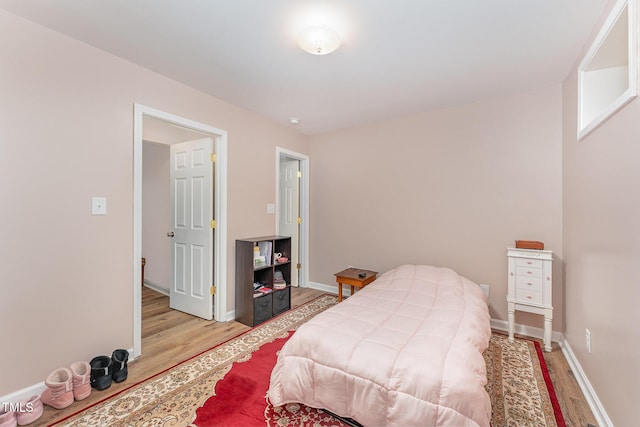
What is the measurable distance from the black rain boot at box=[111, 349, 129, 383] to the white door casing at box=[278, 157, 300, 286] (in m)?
2.56

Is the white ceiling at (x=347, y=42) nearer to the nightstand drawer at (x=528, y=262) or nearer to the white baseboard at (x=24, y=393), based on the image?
the nightstand drawer at (x=528, y=262)

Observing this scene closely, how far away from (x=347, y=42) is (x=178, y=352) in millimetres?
2950

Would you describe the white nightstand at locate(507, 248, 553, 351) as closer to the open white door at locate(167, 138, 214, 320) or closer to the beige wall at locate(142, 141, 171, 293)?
the open white door at locate(167, 138, 214, 320)

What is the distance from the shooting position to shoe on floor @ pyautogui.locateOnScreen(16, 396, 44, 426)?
1586 mm

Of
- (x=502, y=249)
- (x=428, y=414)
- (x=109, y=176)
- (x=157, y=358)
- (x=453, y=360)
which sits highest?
(x=109, y=176)

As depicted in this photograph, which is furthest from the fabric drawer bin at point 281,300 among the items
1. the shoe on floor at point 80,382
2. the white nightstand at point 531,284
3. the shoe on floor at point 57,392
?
the white nightstand at point 531,284

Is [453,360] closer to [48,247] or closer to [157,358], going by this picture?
[157,358]

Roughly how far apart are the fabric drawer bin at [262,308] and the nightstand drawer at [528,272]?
261 centimetres

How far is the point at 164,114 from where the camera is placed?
2490 millimetres

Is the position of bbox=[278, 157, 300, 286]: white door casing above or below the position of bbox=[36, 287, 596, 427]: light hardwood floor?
above

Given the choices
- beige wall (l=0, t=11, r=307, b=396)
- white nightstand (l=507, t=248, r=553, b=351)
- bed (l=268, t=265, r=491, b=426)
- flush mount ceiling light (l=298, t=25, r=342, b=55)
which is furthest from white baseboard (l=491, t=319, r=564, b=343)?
beige wall (l=0, t=11, r=307, b=396)

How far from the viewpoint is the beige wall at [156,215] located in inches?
161

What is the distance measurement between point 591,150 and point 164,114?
3500mm

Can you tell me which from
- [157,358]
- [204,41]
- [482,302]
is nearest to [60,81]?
[204,41]
